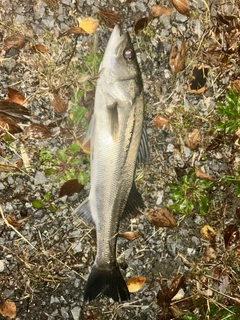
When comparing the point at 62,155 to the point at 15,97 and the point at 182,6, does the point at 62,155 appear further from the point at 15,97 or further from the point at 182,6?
the point at 182,6

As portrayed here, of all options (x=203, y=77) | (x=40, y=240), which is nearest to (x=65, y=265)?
(x=40, y=240)

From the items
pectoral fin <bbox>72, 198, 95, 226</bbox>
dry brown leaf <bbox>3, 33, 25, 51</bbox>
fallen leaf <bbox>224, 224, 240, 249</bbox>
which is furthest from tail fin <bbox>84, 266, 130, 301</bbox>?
dry brown leaf <bbox>3, 33, 25, 51</bbox>

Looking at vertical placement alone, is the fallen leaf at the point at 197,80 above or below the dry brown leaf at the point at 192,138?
above

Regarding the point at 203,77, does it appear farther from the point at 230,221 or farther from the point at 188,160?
the point at 230,221

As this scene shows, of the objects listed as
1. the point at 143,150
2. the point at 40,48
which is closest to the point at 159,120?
the point at 143,150

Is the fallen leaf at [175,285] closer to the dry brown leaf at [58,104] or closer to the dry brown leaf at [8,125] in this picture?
the dry brown leaf at [58,104]

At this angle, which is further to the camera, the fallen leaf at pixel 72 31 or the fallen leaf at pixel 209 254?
the fallen leaf at pixel 209 254

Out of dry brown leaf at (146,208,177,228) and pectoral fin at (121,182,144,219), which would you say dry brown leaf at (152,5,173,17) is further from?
dry brown leaf at (146,208,177,228)

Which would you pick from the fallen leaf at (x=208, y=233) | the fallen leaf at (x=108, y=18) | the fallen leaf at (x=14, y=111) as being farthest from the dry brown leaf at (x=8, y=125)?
the fallen leaf at (x=208, y=233)
